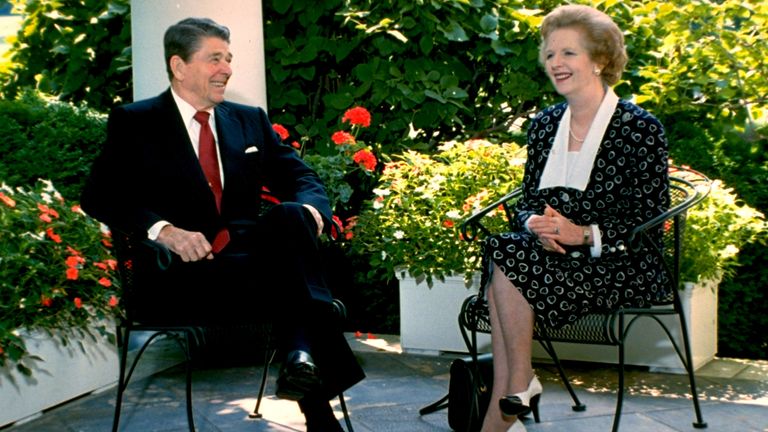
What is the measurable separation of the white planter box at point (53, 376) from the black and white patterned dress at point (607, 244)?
1.79 m

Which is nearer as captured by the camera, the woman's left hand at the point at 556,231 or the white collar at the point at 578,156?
the woman's left hand at the point at 556,231

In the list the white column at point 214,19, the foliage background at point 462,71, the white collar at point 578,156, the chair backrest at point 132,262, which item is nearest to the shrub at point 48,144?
the white column at point 214,19

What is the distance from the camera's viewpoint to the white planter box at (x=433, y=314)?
4.89 metres

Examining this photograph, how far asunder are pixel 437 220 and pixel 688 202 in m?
1.54

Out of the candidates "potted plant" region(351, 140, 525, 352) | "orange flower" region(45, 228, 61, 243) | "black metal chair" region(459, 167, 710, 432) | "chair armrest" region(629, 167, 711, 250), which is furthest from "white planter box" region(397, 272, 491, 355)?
"orange flower" region(45, 228, 61, 243)

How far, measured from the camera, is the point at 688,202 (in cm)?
354

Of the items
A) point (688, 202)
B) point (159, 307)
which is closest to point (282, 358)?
point (159, 307)

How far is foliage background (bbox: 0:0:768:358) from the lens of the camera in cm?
529

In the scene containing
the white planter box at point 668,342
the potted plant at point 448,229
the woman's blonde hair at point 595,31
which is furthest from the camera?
the potted plant at point 448,229

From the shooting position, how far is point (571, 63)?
3.51 metres

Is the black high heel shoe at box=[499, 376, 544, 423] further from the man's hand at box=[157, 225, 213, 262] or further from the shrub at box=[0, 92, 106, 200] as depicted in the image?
the shrub at box=[0, 92, 106, 200]

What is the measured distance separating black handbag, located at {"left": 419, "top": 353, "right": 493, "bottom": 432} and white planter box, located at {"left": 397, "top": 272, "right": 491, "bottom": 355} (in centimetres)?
111

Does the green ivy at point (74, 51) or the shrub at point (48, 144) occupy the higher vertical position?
the green ivy at point (74, 51)

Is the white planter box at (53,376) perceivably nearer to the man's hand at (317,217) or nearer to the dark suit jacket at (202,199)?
the dark suit jacket at (202,199)
